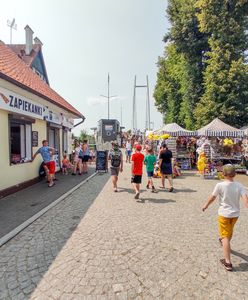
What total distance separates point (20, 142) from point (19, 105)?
162cm

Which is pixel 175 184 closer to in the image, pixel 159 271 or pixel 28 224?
pixel 28 224

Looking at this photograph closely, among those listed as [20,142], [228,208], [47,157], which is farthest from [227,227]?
[20,142]

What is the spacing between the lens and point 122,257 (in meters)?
3.99

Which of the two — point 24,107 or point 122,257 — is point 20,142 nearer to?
point 24,107

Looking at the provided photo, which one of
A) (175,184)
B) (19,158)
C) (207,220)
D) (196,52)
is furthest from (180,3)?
(207,220)

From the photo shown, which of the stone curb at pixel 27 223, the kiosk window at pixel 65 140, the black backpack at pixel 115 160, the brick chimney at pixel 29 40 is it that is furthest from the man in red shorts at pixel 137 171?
the brick chimney at pixel 29 40

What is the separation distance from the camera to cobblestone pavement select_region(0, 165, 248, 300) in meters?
3.17

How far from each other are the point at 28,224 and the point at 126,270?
116 inches

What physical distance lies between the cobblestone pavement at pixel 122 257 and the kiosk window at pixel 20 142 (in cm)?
355

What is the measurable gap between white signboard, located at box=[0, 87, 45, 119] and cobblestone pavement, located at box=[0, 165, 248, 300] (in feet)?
12.3

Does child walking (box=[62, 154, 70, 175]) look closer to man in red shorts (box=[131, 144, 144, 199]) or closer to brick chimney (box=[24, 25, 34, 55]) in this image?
man in red shorts (box=[131, 144, 144, 199])

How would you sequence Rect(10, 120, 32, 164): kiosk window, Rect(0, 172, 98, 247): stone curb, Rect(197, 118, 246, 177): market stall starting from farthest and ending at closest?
Rect(197, 118, 246, 177): market stall, Rect(10, 120, 32, 164): kiosk window, Rect(0, 172, 98, 247): stone curb

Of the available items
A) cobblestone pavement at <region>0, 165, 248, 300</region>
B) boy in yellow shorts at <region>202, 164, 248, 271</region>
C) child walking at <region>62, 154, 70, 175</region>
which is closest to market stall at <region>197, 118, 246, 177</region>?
child walking at <region>62, 154, 70, 175</region>

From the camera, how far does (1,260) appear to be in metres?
4.01
